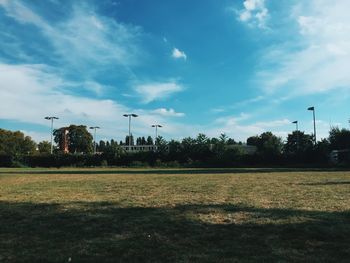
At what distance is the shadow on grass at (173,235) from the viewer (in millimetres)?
5559

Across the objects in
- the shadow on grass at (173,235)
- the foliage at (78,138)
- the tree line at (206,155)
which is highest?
the foliage at (78,138)

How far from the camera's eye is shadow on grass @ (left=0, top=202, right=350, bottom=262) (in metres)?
5.56

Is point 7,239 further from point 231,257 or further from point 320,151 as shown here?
point 320,151

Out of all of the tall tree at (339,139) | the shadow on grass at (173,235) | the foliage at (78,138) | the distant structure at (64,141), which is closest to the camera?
the shadow on grass at (173,235)

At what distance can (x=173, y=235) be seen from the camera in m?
6.80

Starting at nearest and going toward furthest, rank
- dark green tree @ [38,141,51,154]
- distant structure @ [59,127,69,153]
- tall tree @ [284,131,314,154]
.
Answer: tall tree @ [284,131,314,154]
dark green tree @ [38,141,51,154]
distant structure @ [59,127,69,153]

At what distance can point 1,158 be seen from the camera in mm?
79688

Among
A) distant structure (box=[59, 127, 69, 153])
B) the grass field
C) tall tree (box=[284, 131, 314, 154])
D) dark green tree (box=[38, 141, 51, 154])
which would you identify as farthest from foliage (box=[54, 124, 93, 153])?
the grass field

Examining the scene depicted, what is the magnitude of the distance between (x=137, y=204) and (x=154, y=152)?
63.4 meters

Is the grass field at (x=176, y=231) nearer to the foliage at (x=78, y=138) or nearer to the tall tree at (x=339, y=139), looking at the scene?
the tall tree at (x=339, y=139)

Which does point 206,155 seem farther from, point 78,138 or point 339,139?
point 78,138

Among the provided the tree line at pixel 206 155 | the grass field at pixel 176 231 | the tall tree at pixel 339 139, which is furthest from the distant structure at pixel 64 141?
the grass field at pixel 176 231

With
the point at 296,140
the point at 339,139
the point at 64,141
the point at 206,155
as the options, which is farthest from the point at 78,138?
the point at 339,139

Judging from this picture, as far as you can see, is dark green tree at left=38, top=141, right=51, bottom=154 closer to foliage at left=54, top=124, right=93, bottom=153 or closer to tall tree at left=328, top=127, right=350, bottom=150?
foliage at left=54, top=124, right=93, bottom=153
